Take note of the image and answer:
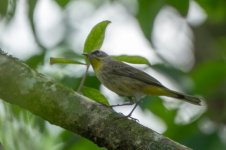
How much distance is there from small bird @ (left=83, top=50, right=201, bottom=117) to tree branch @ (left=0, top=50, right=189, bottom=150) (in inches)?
52.3

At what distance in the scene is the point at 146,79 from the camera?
5160mm

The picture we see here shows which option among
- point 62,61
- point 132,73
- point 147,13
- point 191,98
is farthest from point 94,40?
point 132,73

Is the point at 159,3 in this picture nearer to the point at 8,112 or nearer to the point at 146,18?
the point at 146,18

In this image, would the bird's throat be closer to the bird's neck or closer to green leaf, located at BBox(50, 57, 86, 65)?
the bird's neck

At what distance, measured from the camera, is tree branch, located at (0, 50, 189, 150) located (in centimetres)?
324

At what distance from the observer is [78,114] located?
3.36 m

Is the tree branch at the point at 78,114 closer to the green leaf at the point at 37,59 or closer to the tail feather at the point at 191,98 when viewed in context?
the green leaf at the point at 37,59

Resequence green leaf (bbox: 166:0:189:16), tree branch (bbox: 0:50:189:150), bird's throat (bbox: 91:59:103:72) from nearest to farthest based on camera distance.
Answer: tree branch (bbox: 0:50:189:150), green leaf (bbox: 166:0:189:16), bird's throat (bbox: 91:59:103:72)

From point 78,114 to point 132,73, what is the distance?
6.83 feet

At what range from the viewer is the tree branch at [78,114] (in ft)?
10.6

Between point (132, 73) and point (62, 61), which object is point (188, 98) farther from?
point (62, 61)

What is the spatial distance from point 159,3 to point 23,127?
1.78 m

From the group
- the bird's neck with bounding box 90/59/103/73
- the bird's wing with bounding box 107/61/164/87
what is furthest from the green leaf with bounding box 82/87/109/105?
the bird's neck with bounding box 90/59/103/73

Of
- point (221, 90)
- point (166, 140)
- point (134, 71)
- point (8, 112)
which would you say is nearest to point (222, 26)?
point (221, 90)
